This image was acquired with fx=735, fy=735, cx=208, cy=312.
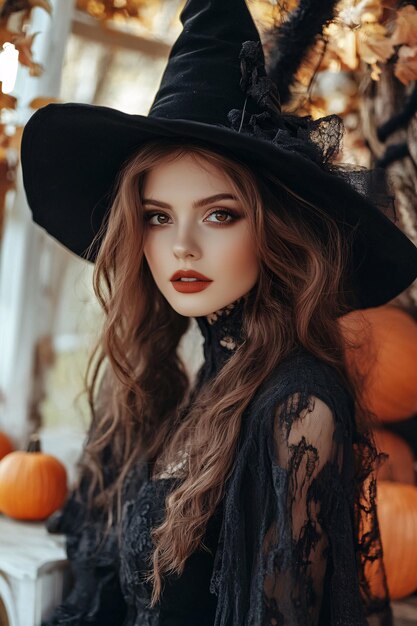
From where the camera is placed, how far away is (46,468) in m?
2.09

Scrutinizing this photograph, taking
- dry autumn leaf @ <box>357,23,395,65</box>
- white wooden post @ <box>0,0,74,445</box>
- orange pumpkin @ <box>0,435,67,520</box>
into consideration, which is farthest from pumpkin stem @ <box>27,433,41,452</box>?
dry autumn leaf @ <box>357,23,395,65</box>

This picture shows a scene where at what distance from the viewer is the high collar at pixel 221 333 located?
1617 mm

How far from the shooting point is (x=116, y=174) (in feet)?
5.63

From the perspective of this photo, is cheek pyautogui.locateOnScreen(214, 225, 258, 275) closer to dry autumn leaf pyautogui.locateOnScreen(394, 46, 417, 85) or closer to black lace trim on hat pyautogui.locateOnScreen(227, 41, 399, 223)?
black lace trim on hat pyautogui.locateOnScreen(227, 41, 399, 223)

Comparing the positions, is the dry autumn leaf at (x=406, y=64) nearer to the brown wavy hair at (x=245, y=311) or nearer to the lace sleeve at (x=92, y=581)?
the brown wavy hair at (x=245, y=311)

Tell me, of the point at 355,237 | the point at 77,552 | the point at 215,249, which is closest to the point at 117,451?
the point at 77,552

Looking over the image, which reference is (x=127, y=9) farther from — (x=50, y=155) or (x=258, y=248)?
(x=258, y=248)

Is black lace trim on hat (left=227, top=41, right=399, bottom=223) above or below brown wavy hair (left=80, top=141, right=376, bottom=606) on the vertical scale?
above

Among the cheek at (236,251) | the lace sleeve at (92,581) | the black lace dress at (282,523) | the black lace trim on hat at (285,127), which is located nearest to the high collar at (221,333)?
the black lace dress at (282,523)

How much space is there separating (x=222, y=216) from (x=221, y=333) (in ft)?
0.95

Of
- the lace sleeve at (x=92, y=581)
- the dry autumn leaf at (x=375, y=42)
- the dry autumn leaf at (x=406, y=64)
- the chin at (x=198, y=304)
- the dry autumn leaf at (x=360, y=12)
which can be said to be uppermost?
the dry autumn leaf at (x=360, y=12)

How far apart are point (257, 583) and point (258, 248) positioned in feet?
2.10

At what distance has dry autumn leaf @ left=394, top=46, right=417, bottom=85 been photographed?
6.10 feet

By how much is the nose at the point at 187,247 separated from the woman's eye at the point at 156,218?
0.11 metres
